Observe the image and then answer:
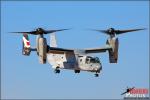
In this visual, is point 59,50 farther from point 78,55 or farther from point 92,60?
point 92,60

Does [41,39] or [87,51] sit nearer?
[41,39]

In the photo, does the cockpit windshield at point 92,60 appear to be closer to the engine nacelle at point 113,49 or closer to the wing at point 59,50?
the wing at point 59,50

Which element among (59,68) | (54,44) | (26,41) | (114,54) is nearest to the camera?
(114,54)

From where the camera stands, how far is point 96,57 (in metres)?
92.9

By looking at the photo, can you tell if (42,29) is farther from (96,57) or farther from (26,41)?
(26,41)

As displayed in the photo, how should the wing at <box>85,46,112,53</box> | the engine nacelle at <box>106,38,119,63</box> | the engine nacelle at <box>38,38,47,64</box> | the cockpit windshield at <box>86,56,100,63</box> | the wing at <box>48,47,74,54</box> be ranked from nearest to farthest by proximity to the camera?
the engine nacelle at <box>38,38,47,64</box>
the engine nacelle at <box>106,38,119,63</box>
the wing at <box>85,46,112,53</box>
the wing at <box>48,47,74,54</box>
the cockpit windshield at <box>86,56,100,63</box>

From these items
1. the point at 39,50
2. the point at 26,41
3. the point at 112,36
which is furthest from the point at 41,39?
the point at 26,41

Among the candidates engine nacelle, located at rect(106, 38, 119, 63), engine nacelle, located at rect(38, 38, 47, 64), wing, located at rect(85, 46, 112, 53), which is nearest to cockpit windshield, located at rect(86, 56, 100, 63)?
wing, located at rect(85, 46, 112, 53)

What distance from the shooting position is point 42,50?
7969cm

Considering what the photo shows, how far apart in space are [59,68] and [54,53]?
10.9 feet

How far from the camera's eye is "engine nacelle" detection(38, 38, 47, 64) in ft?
260

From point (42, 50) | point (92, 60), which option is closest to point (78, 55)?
point (92, 60)

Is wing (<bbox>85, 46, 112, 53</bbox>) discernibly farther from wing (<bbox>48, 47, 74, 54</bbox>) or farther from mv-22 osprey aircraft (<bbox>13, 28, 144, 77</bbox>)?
wing (<bbox>48, 47, 74, 54</bbox>)

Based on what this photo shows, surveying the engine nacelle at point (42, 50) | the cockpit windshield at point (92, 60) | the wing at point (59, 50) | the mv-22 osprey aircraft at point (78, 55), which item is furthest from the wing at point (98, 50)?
the engine nacelle at point (42, 50)
